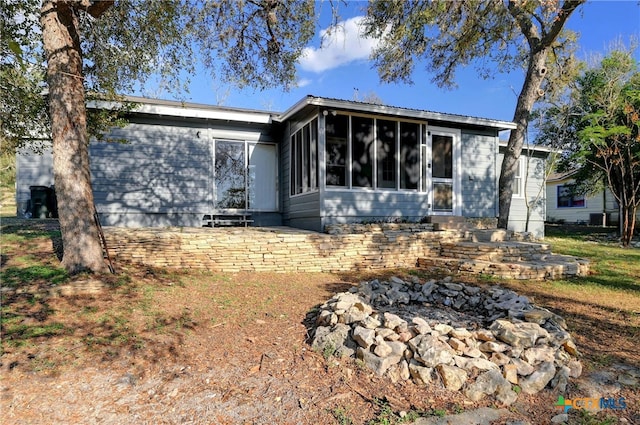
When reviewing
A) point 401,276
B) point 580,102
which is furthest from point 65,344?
point 580,102

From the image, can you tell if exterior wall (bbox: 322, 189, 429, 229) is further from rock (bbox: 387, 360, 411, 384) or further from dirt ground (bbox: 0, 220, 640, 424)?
rock (bbox: 387, 360, 411, 384)

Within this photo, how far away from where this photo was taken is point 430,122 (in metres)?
9.28

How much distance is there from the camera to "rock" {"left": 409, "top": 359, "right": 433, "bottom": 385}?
9.55ft

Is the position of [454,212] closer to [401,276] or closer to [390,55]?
[401,276]

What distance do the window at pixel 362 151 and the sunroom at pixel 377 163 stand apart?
0.9 inches

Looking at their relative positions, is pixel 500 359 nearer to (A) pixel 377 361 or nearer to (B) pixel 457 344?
(B) pixel 457 344

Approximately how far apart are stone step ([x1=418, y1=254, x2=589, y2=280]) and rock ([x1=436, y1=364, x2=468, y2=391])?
4.26 m

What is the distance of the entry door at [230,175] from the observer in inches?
378

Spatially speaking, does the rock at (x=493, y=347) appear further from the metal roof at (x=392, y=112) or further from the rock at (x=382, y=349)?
the metal roof at (x=392, y=112)

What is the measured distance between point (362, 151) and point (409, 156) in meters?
1.33

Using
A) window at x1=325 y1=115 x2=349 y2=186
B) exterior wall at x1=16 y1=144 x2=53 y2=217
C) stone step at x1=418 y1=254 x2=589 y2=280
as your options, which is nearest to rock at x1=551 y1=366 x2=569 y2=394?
stone step at x1=418 y1=254 x2=589 y2=280

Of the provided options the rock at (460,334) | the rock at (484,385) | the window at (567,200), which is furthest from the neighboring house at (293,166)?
the window at (567,200)

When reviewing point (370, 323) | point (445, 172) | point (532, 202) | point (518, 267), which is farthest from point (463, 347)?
point (532, 202)

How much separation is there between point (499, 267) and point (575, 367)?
371 centimetres
